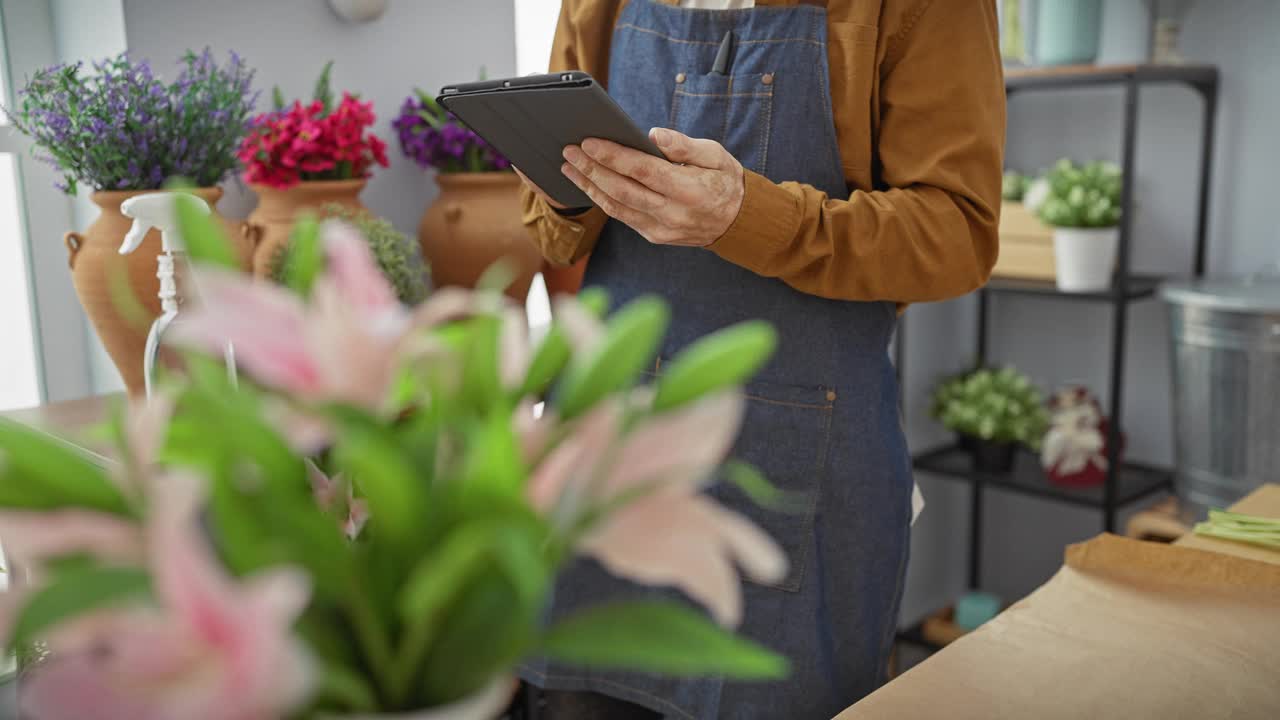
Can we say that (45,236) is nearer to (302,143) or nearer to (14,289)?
(14,289)

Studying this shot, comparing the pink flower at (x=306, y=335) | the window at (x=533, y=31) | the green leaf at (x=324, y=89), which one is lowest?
the pink flower at (x=306, y=335)

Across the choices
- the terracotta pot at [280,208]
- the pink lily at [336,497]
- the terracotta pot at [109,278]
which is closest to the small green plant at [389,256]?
the terracotta pot at [280,208]

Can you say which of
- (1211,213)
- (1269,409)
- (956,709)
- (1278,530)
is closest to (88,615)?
(956,709)

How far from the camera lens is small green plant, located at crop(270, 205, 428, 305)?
5.26ft

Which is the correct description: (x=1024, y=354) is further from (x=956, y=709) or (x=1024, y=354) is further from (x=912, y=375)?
(x=956, y=709)

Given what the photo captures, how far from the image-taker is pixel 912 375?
124 inches

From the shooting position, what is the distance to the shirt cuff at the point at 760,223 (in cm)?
118

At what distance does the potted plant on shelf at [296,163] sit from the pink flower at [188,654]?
4.29ft

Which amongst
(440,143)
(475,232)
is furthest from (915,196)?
(440,143)

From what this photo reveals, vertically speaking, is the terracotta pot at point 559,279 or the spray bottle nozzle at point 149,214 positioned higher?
the spray bottle nozzle at point 149,214

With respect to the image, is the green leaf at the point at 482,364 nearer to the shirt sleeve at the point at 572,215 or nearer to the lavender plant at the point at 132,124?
the shirt sleeve at the point at 572,215

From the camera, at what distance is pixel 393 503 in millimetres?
422

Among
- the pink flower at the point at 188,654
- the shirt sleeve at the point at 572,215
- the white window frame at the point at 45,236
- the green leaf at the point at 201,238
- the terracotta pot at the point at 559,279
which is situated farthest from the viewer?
the terracotta pot at the point at 559,279

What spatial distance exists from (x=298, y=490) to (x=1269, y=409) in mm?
2323
